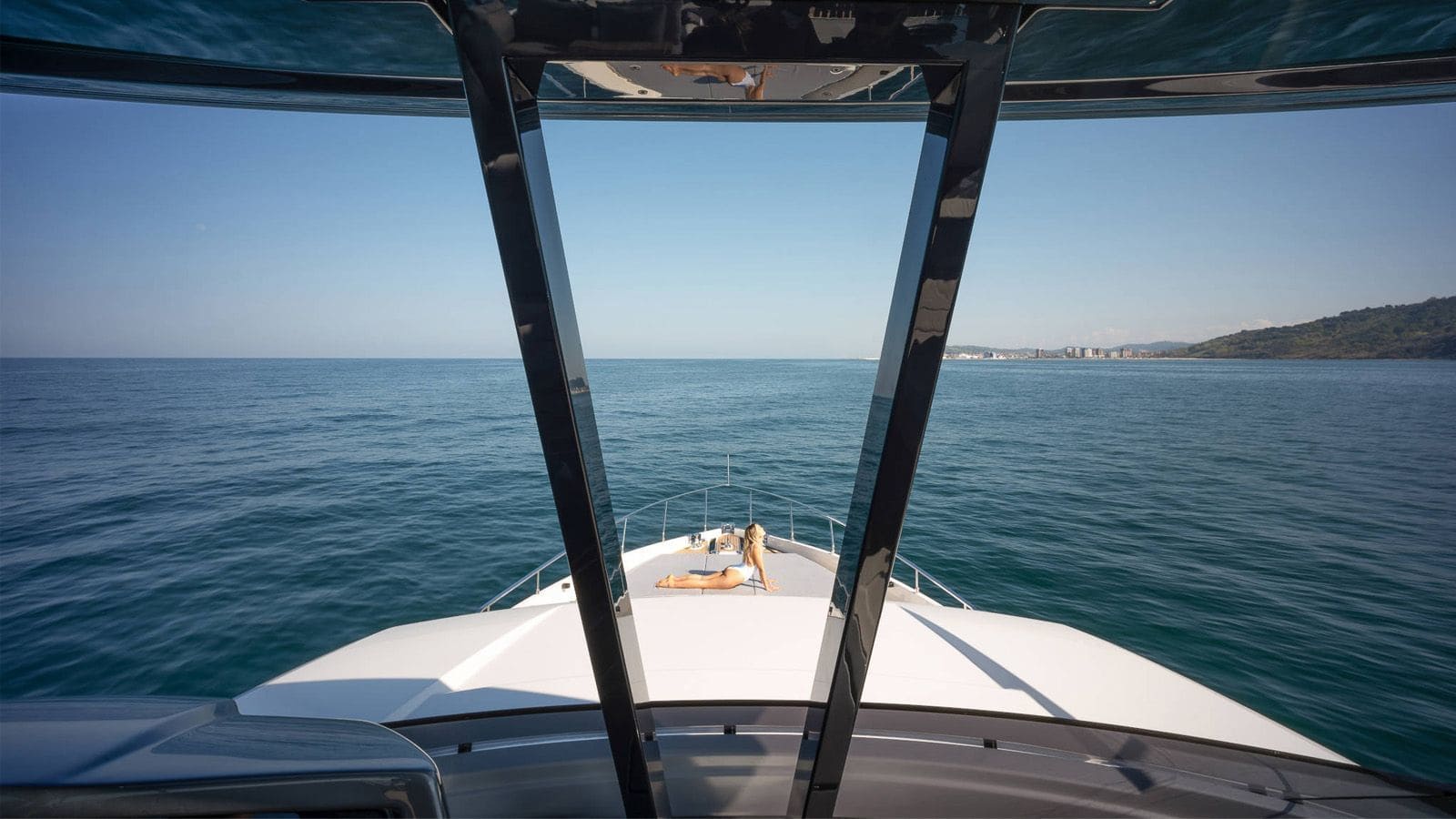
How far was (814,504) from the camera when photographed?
15.5 meters

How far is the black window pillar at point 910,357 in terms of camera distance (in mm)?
873

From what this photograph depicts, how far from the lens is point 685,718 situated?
2.01 meters

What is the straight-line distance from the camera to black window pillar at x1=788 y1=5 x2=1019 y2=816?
2.86 ft

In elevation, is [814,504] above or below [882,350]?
below

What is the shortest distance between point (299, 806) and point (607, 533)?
67 cm

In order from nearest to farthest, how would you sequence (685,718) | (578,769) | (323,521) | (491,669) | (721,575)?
(578,769)
(685,718)
(491,669)
(721,575)
(323,521)

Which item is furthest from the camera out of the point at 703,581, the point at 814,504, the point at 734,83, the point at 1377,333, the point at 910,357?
the point at 1377,333

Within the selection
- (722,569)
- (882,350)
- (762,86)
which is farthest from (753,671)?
(722,569)

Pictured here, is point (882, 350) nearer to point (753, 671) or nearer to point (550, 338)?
point (550, 338)

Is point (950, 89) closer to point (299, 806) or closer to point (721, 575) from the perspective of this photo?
point (299, 806)

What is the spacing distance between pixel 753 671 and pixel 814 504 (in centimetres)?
1359

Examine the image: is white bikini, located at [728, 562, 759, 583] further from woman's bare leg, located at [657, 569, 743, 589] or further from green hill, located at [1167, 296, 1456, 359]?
green hill, located at [1167, 296, 1456, 359]

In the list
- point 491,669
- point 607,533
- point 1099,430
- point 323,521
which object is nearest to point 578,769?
point 491,669

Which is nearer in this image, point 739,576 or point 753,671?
point 753,671
